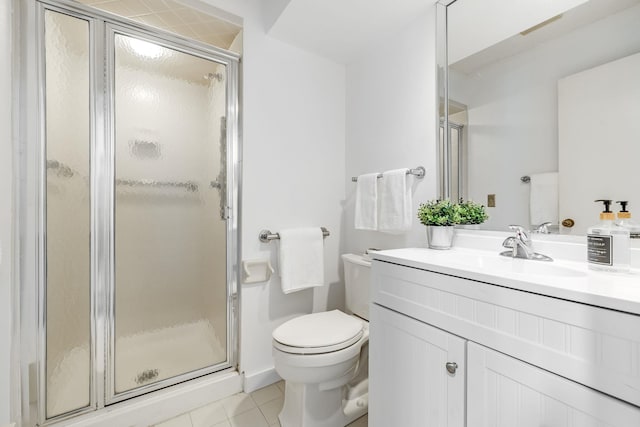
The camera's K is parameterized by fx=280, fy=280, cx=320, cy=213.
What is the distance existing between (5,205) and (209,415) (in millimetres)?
1287

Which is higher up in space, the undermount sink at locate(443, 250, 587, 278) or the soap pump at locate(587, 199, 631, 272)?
the soap pump at locate(587, 199, 631, 272)

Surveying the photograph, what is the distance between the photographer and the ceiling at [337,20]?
4.70 feet

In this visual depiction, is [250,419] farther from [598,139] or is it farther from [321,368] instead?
[598,139]

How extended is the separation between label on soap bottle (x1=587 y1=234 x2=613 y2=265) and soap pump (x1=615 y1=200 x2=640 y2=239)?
12 cm

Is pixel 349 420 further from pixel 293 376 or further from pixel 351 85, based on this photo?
pixel 351 85

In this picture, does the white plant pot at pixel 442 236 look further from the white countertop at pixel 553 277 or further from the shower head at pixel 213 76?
the shower head at pixel 213 76

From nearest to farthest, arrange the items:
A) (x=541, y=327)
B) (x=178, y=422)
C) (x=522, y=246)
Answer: (x=541, y=327)
(x=522, y=246)
(x=178, y=422)

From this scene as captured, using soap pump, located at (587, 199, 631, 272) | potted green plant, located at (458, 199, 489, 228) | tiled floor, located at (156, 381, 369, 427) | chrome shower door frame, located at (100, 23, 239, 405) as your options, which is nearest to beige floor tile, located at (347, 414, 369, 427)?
tiled floor, located at (156, 381, 369, 427)

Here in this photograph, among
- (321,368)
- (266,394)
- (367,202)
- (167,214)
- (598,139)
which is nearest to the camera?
(598,139)

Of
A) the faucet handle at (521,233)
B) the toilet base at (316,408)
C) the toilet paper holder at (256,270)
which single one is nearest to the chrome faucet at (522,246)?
the faucet handle at (521,233)

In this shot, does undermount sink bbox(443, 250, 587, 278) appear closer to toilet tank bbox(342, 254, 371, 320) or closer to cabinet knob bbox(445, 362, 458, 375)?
cabinet knob bbox(445, 362, 458, 375)

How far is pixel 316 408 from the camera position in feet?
4.25

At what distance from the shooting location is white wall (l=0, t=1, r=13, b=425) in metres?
1.03

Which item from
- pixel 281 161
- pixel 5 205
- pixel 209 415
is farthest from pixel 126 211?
pixel 209 415
